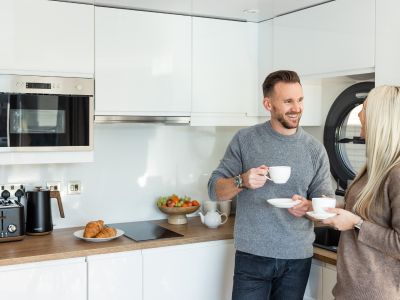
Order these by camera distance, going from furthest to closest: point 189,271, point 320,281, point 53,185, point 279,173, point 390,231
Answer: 1. point 53,185
2. point 189,271
3. point 320,281
4. point 279,173
5. point 390,231

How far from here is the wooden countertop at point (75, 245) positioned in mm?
2517

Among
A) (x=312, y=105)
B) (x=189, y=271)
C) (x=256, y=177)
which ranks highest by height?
(x=312, y=105)

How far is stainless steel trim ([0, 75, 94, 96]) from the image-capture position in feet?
8.80

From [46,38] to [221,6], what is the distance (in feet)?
3.19

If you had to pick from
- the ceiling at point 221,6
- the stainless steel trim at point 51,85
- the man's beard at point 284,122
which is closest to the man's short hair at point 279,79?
the man's beard at point 284,122

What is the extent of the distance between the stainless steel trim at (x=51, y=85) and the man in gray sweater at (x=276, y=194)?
90 cm

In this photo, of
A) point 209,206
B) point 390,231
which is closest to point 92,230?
point 209,206

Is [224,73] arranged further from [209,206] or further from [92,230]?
[92,230]

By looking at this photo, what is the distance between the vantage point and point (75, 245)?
2.72m

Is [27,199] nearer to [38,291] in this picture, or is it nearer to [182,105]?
[38,291]

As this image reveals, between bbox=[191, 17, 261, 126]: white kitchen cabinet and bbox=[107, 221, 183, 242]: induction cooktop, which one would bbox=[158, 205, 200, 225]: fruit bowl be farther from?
bbox=[191, 17, 261, 126]: white kitchen cabinet

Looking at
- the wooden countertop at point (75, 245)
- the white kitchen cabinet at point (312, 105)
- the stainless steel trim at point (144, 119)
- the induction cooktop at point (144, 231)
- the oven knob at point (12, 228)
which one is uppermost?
the white kitchen cabinet at point (312, 105)

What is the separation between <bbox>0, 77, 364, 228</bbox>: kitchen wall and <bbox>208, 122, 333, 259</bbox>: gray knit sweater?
32.4 inches

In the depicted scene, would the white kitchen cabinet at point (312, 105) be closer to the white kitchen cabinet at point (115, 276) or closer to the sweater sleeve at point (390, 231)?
the white kitchen cabinet at point (115, 276)
